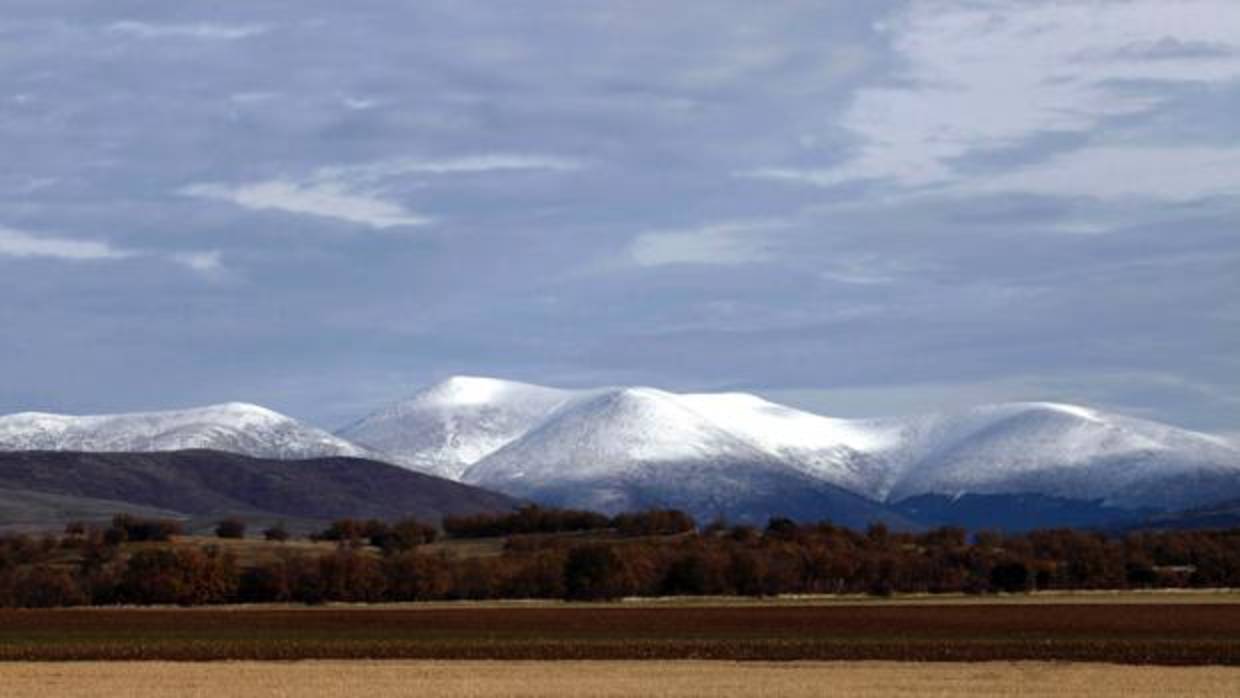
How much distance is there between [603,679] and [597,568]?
7619 cm

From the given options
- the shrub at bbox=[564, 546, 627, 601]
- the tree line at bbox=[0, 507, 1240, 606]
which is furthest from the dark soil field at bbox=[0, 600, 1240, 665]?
the shrub at bbox=[564, 546, 627, 601]

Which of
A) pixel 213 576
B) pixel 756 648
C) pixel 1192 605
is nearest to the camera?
pixel 756 648

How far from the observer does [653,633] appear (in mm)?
93625

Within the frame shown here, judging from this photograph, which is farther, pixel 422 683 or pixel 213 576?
pixel 213 576

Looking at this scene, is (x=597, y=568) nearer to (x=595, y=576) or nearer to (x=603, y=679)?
(x=595, y=576)

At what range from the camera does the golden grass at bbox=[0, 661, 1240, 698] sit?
62.8 metres

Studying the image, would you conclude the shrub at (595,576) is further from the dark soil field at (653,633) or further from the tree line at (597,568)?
the dark soil field at (653,633)

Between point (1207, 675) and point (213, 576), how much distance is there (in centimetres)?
8407

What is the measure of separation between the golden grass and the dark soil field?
171 inches

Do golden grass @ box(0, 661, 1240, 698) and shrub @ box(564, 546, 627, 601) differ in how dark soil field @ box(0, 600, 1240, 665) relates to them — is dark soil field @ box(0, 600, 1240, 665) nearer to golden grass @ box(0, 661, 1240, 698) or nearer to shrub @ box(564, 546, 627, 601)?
Result: golden grass @ box(0, 661, 1240, 698)

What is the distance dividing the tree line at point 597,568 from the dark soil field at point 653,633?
1334 cm

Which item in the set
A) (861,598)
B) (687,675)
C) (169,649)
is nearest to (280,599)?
(861,598)

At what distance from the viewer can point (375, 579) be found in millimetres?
142625

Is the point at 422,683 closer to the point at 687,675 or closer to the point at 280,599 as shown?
the point at 687,675
